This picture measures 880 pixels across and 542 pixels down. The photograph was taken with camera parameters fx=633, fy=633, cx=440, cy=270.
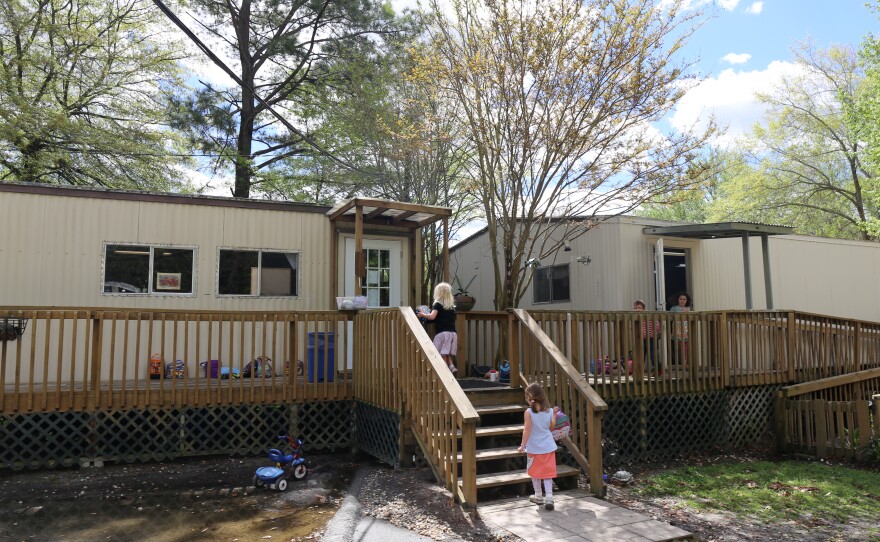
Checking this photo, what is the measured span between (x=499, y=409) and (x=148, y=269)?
222 inches

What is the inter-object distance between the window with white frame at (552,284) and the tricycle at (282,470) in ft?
A: 21.1

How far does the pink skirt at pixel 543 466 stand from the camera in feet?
18.2

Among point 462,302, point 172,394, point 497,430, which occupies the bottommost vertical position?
point 497,430

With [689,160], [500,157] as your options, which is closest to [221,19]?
[500,157]

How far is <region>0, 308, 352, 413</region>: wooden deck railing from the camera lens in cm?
698

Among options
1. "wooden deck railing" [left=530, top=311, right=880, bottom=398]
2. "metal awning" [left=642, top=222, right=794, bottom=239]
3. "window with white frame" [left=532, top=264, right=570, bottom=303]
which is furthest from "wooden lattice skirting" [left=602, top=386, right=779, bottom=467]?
"window with white frame" [left=532, top=264, right=570, bottom=303]

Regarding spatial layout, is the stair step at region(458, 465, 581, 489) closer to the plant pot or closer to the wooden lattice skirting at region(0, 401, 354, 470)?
the wooden lattice skirting at region(0, 401, 354, 470)

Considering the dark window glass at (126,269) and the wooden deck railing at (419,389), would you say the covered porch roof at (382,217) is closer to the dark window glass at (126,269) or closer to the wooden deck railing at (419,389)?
the wooden deck railing at (419,389)

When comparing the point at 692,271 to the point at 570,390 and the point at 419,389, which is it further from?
the point at 419,389

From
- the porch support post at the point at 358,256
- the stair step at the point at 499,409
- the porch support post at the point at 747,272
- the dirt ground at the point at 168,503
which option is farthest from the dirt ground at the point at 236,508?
the porch support post at the point at 747,272

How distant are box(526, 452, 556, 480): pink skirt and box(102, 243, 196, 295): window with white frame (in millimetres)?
6080

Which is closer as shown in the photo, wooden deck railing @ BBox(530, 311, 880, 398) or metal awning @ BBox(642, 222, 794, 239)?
wooden deck railing @ BBox(530, 311, 880, 398)

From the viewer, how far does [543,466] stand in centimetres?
555

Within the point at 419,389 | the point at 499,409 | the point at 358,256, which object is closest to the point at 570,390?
the point at 499,409
